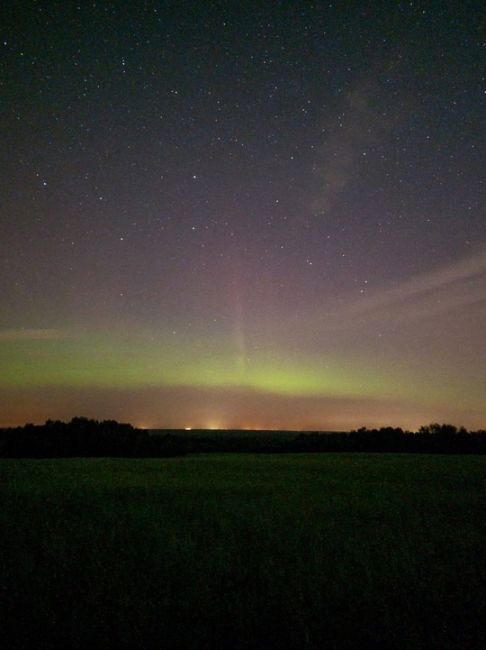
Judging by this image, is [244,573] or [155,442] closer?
[244,573]

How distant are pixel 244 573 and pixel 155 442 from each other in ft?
129

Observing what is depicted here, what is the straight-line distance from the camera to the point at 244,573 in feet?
18.2

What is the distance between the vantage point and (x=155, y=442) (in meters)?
42.8

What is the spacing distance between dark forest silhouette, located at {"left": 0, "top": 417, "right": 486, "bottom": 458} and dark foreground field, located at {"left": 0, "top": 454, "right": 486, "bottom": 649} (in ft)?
107

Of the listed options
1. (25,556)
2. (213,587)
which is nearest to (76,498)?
(25,556)

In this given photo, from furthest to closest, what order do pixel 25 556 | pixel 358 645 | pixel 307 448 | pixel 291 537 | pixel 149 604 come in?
pixel 307 448
pixel 291 537
pixel 25 556
pixel 149 604
pixel 358 645

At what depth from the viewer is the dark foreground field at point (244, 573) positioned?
13.4 ft

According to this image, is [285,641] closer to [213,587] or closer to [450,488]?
[213,587]

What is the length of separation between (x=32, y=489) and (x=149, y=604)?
10177 millimetres

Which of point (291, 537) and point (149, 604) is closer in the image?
point (149, 604)

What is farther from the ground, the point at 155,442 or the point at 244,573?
the point at 155,442

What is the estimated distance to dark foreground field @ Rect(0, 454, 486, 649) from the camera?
4094 millimetres

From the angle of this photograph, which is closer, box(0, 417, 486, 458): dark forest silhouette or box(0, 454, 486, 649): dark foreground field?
box(0, 454, 486, 649): dark foreground field

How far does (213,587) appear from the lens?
16.8ft
